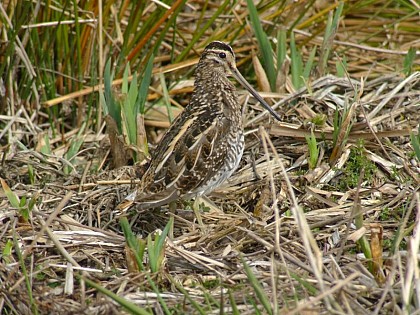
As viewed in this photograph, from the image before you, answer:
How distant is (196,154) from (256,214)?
43cm

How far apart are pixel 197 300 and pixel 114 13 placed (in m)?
2.70

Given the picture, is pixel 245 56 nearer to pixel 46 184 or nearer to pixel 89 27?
pixel 89 27

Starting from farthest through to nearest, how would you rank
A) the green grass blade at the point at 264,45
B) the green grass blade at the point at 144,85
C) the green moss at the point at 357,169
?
the green grass blade at the point at 264,45 → the green grass blade at the point at 144,85 → the green moss at the point at 357,169

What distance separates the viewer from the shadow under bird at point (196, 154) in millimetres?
4352

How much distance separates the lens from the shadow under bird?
4352mm

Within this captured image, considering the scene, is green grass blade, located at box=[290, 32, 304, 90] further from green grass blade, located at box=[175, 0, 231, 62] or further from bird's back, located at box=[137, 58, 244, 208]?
bird's back, located at box=[137, 58, 244, 208]

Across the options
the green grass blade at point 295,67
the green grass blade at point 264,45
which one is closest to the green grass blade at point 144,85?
the green grass blade at point 264,45

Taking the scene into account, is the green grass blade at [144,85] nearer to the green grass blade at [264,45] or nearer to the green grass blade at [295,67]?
the green grass blade at [264,45]

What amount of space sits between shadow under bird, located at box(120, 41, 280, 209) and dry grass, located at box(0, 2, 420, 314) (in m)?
0.20

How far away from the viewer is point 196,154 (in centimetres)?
443

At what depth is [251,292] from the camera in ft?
12.0

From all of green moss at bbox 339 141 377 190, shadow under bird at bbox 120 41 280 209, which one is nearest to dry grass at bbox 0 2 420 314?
green moss at bbox 339 141 377 190

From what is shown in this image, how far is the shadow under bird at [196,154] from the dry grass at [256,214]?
0.20 metres

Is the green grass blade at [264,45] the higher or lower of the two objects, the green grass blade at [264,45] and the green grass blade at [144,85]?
the higher
